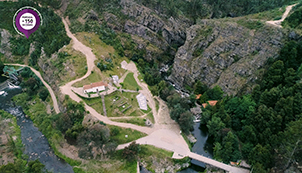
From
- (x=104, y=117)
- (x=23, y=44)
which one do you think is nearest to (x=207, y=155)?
(x=104, y=117)

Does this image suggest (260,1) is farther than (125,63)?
Yes

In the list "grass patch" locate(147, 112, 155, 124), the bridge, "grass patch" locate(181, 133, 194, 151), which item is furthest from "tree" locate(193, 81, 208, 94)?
the bridge

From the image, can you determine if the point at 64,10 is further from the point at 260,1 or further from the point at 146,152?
the point at 260,1

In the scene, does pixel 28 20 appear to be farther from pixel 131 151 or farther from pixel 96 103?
pixel 131 151

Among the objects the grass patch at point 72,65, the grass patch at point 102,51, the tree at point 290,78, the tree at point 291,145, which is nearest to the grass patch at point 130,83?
the grass patch at point 102,51

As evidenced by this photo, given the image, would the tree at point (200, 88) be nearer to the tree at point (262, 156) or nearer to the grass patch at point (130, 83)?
the grass patch at point (130, 83)

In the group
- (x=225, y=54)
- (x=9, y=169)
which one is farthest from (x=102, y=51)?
(x=9, y=169)

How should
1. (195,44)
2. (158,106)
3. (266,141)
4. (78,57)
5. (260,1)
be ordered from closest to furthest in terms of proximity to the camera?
(266,141), (158,106), (78,57), (195,44), (260,1)
